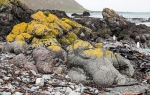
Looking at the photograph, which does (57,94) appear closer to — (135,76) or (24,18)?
(135,76)

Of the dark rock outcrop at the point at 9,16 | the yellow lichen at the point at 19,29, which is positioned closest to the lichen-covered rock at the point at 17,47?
the yellow lichen at the point at 19,29

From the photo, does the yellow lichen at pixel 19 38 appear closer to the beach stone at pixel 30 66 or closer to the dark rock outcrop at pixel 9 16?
the beach stone at pixel 30 66

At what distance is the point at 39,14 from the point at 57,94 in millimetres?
11162

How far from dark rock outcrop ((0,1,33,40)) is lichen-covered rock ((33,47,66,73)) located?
34.2 ft

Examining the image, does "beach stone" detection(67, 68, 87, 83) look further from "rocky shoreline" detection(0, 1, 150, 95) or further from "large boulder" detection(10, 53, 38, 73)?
"large boulder" detection(10, 53, 38, 73)

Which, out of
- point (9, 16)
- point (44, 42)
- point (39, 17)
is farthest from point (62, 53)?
point (9, 16)

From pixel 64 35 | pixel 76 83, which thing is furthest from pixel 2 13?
pixel 76 83

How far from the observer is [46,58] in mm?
A: 13047

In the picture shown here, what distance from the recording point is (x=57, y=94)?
30.9ft

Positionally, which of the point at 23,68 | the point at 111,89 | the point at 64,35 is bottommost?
the point at 111,89

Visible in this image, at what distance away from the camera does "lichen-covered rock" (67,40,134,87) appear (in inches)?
476

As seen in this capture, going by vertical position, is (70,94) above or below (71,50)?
below

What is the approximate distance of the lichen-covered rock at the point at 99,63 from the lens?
12.1 meters

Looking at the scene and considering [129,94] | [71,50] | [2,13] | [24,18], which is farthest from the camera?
[24,18]
